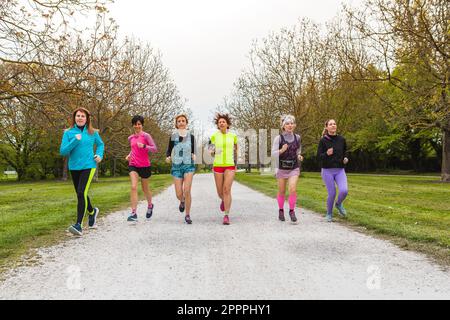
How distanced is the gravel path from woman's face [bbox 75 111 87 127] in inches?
74.3

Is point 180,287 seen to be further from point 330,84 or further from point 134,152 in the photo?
point 330,84

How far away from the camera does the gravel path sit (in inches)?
150

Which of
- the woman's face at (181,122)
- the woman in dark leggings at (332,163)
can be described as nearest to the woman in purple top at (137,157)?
the woman's face at (181,122)

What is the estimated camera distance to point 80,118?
729 centimetres

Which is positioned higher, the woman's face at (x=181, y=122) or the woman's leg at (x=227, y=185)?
the woman's face at (x=181, y=122)

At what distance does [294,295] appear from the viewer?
371cm

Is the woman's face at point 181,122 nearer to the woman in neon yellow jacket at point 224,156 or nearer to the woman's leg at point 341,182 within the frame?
the woman in neon yellow jacket at point 224,156

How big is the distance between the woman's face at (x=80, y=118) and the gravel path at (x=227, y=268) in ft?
6.19

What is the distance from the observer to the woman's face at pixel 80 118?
7.27 m

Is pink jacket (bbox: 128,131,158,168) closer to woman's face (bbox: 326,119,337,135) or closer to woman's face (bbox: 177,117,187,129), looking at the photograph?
woman's face (bbox: 177,117,187,129)

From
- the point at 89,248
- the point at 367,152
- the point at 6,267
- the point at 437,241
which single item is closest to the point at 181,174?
the point at 89,248

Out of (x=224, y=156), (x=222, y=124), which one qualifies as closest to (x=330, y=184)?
(x=224, y=156)

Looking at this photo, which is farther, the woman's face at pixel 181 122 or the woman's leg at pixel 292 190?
the woman's leg at pixel 292 190

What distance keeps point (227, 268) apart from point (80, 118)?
13.5 ft
